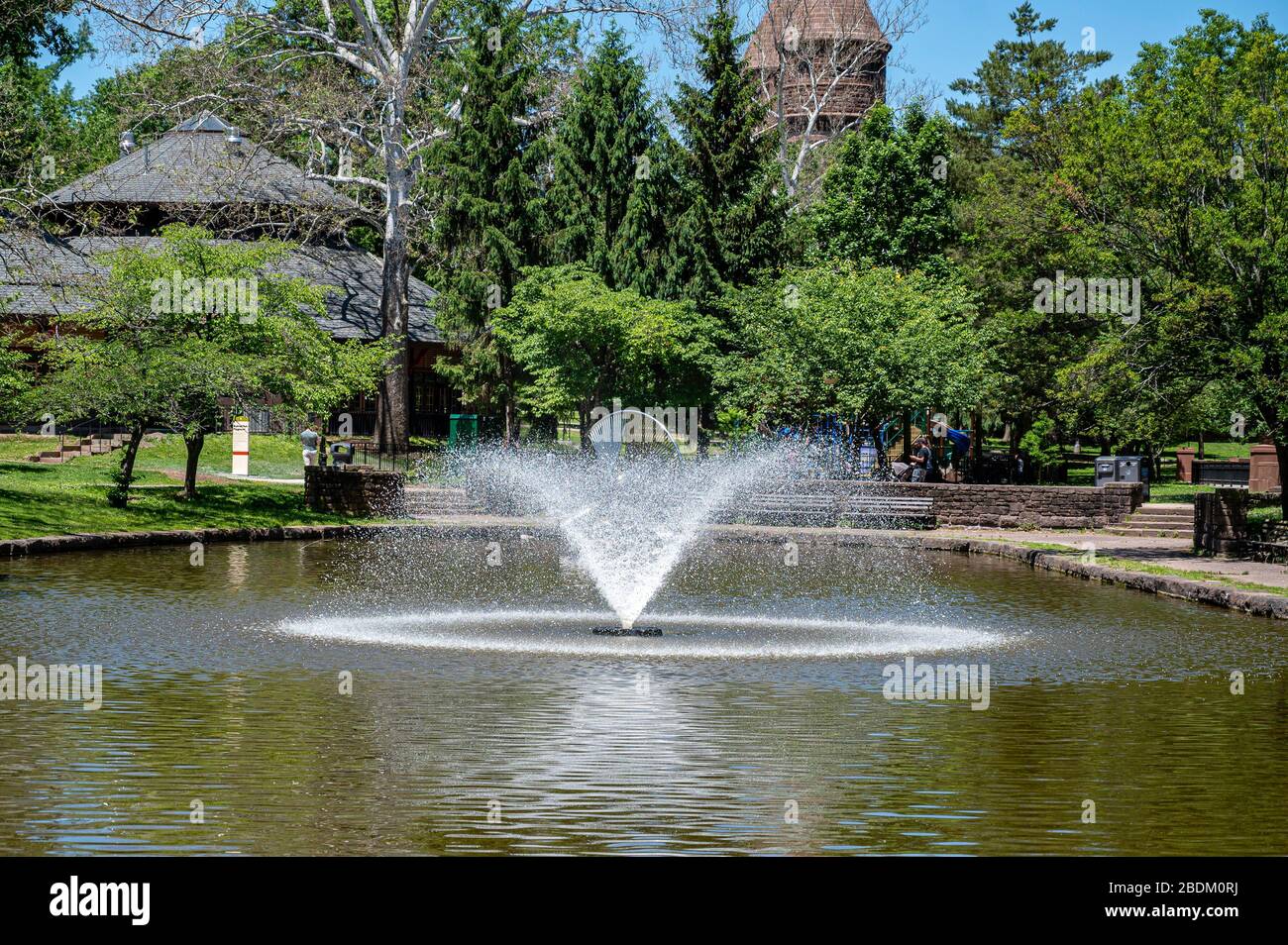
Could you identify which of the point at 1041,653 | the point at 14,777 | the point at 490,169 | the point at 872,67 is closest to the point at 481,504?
the point at 490,169

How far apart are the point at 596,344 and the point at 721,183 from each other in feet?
28.2

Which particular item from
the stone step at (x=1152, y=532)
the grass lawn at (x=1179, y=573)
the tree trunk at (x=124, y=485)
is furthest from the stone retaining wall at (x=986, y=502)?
the grass lawn at (x=1179, y=573)

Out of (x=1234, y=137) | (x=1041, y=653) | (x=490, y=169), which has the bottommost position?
(x=1041, y=653)

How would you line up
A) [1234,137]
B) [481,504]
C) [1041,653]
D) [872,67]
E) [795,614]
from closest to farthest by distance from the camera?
1. [1041,653]
2. [795,614]
3. [1234,137]
4. [481,504]
5. [872,67]

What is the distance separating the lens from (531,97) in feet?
179

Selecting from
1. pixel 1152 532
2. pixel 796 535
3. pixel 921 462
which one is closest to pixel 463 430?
pixel 921 462

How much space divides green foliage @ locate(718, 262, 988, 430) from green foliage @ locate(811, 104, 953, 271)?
7048mm

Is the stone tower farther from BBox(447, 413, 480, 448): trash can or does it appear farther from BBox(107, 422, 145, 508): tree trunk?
BBox(107, 422, 145, 508): tree trunk

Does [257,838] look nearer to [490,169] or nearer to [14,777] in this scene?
[14,777]

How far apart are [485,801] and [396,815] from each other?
2.22ft

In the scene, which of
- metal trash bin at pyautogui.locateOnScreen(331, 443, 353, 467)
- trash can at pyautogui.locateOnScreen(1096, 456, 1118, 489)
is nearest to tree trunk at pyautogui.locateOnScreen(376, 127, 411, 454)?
metal trash bin at pyautogui.locateOnScreen(331, 443, 353, 467)

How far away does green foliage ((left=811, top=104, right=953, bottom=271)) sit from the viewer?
5412 centimetres

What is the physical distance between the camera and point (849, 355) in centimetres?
4372

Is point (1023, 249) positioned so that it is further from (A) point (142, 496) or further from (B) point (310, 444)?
(A) point (142, 496)
